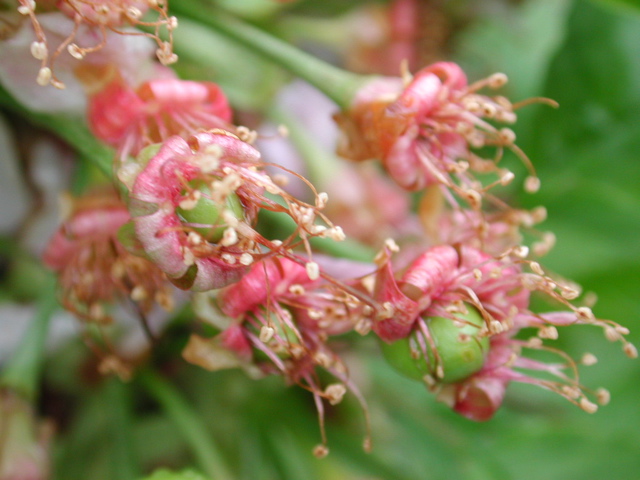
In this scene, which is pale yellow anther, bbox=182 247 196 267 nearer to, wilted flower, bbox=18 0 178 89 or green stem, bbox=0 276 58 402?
wilted flower, bbox=18 0 178 89

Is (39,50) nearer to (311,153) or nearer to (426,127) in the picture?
(426,127)

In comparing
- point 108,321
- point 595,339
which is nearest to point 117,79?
point 108,321

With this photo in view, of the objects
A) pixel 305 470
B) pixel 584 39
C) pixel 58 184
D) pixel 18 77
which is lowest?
pixel 305 470

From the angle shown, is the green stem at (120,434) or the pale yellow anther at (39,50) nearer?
the pale yellow anther at (39,50)

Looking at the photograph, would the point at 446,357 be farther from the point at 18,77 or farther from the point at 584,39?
the point at 584,39

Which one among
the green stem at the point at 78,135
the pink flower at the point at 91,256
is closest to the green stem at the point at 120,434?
the pink flower at the point at 91,256

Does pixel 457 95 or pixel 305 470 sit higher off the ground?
pixel 457 95

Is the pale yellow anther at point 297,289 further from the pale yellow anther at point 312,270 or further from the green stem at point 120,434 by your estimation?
the green stem at point 120,434
